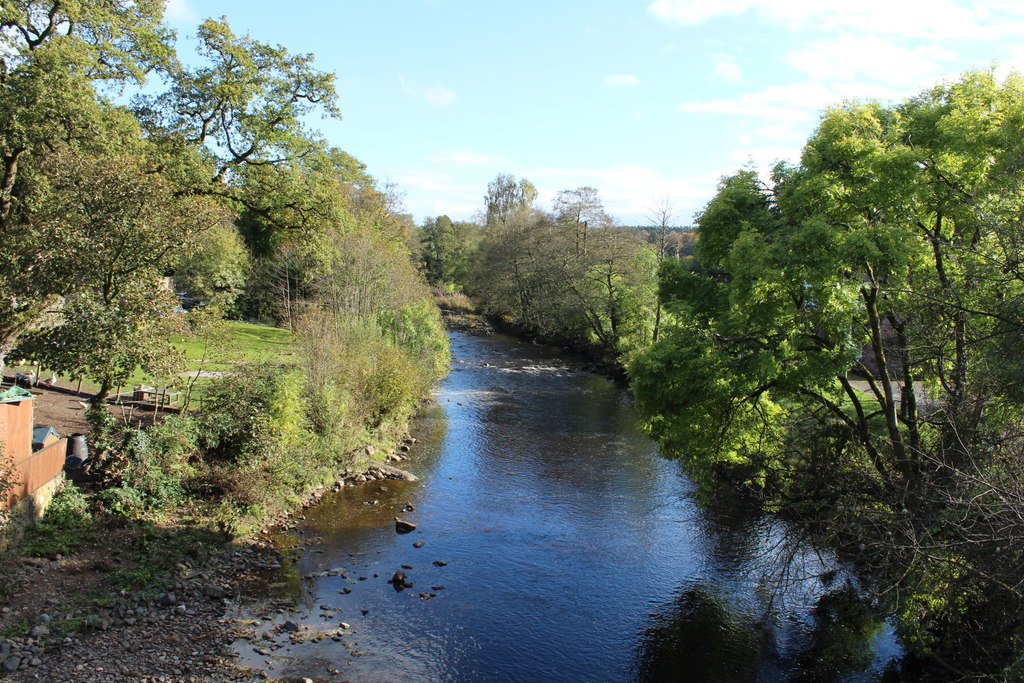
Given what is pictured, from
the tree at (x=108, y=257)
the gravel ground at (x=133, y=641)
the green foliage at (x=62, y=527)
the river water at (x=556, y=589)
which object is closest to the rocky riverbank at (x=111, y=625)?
the gravel ground at (x=133, y=641)

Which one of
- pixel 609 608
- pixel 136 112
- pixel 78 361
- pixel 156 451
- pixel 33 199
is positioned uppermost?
pixel 136 112

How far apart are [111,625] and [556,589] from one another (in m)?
8.95

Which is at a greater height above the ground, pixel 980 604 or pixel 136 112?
pixel 136 112

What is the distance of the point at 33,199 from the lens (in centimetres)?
1519

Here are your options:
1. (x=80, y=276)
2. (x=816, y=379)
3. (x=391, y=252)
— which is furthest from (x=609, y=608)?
(x=391, y=252)

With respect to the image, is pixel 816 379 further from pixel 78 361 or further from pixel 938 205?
pixel 78 361

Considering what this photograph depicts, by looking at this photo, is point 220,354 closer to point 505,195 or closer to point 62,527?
point 62,527

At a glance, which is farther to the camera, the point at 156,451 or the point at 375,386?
the point at 375,386

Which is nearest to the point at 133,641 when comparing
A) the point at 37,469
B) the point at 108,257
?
the point at 37,469

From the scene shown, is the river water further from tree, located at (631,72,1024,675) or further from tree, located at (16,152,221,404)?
tree, located at (16,152,221,404)

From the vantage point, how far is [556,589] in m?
15.7

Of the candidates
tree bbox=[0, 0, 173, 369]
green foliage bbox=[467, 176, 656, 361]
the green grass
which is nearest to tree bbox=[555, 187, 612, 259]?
green foliage bbox=[467, 176, 656, 361]

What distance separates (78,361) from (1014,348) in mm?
17143

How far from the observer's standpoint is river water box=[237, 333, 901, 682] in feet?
42.2
